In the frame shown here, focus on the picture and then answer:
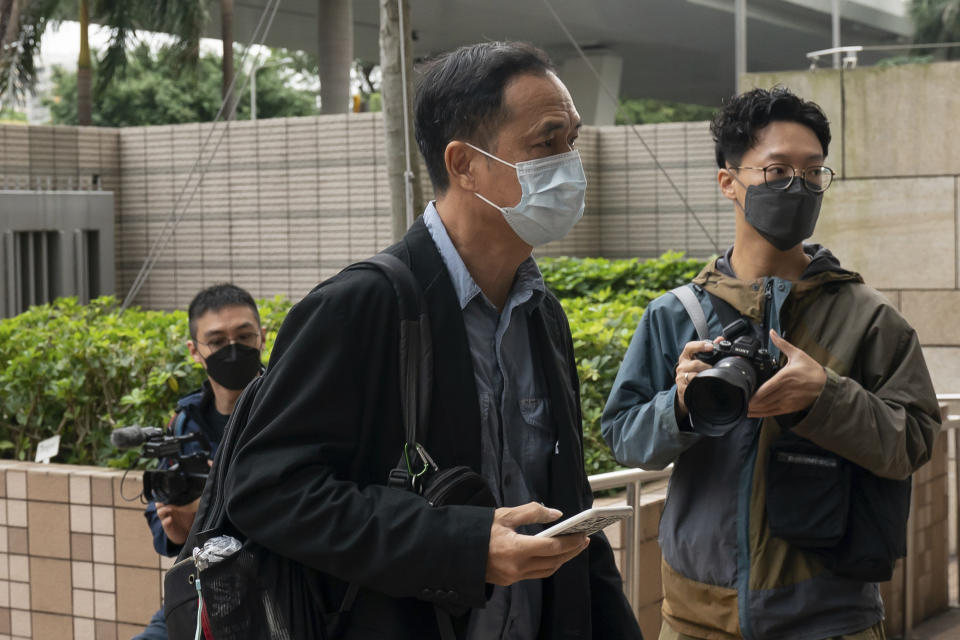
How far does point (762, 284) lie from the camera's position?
2877mm

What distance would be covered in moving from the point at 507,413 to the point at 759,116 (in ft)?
4.26

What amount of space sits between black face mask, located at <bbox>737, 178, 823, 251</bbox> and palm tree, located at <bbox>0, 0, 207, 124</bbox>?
22.1 m

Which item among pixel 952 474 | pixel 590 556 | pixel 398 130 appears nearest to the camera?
pixel 590 556

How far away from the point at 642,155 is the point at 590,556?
14001 mm

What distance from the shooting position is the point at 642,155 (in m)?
15.9

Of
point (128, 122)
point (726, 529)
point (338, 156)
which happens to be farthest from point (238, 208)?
point (128, 122)

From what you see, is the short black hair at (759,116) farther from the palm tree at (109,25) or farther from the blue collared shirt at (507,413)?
the palm tree at (109,25)

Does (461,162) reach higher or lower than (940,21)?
lower

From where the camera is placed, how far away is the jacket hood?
2848mm

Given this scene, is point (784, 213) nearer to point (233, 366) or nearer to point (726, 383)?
point (726, 383)

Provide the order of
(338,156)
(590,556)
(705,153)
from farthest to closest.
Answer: (705,153)
(338,156)
(590,556)

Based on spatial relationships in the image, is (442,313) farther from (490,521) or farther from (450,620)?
(450,620)

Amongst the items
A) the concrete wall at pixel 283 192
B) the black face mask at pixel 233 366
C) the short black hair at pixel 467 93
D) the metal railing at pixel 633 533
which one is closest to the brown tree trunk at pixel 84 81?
the concrete wall at pixel 283 192

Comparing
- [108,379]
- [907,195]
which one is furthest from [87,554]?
[907,195]
